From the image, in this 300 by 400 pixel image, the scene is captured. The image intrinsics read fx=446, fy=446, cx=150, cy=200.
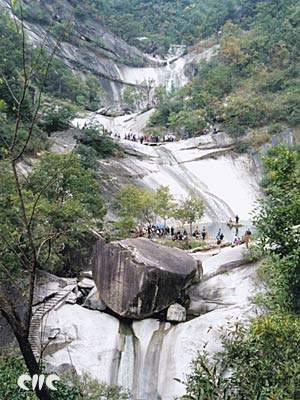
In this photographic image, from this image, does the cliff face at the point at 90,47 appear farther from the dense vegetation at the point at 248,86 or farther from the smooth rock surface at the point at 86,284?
the smooth rock surface at the point at 86,284

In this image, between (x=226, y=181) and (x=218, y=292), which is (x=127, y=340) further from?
(x=226, y=181)

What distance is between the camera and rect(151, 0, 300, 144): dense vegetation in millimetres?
35719

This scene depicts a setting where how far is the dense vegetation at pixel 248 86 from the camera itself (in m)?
35.7

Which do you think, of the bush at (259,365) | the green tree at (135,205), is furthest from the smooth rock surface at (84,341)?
the green tree at (135,205)

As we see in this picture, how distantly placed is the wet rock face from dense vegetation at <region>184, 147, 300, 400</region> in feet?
9.38

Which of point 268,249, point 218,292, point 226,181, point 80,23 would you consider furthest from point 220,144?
point 80,23

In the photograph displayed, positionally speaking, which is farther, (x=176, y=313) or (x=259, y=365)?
(x=176, y=313)

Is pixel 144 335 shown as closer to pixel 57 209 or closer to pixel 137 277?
pixel 137 277

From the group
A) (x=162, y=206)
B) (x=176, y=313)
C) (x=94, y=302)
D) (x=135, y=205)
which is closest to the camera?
(x=176, y=313)

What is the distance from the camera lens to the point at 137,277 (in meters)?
11.4

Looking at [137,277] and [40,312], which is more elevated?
[137,277]

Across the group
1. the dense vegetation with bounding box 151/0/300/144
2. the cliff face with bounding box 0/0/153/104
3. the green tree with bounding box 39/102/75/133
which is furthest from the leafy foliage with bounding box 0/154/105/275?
the cliff face with bounding box 0/0/153/104

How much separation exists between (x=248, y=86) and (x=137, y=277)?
3348cm

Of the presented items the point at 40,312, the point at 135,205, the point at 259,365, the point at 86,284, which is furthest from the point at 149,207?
the point at 259,365
